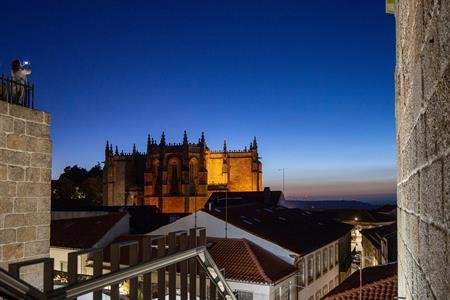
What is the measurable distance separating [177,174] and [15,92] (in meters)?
52.6

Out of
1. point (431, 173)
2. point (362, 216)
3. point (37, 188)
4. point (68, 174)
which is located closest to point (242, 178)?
point (362, 216)

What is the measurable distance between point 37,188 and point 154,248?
296cm

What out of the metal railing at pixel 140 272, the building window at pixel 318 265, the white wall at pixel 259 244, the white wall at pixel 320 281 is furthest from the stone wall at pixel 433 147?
the building window at pixel 318 265

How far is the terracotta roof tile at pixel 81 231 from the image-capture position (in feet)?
78.3

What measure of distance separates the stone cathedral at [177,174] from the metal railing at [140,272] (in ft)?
169

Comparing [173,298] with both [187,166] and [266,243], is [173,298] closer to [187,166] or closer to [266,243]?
[266,243]

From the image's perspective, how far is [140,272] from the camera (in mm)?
2674

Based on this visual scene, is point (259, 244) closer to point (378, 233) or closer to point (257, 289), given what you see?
point (257, 289)

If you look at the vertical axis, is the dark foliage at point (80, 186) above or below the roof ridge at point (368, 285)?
above

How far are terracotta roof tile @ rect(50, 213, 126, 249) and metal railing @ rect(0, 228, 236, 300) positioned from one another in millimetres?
20627

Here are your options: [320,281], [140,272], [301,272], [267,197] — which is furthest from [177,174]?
[140,272]

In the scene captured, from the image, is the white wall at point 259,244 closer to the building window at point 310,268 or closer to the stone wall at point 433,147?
the building window at point 310,268

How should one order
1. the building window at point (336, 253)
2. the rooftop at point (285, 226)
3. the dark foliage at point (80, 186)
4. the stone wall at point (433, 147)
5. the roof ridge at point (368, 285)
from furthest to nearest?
1. the dark foliage at point (80, 186)
2. the building window at point (336, 253)
3. the rooftop at point (285, 226)
4. the roof ridge at point (368, 285)
5. the stone wall at point (433, 147)

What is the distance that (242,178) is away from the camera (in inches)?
2446
